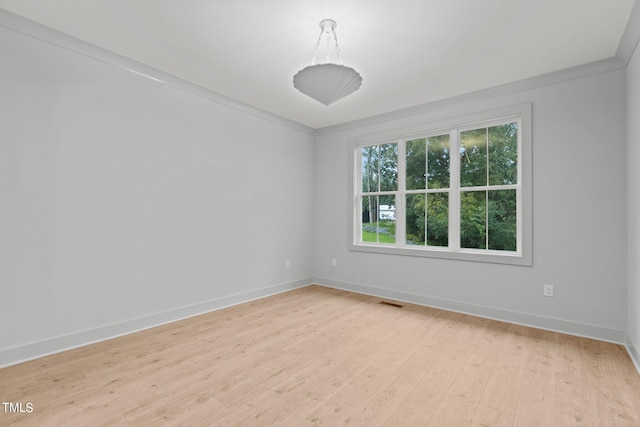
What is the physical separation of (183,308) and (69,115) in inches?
86.2

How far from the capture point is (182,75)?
3.36 m

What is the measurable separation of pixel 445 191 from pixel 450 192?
0.24 ft

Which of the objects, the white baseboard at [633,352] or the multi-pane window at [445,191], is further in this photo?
the multi-pane window at [445,191]

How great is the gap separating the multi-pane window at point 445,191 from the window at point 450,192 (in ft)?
0.03

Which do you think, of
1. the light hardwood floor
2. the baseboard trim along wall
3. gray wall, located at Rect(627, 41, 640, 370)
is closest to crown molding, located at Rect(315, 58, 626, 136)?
gray wall, located at Rect(627, 41, 640, 370)

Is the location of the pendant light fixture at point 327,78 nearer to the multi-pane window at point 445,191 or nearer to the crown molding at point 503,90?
the crown molding at point 503,90

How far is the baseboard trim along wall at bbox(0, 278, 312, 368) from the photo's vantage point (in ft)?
7.94

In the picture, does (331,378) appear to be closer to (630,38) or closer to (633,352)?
(633,352)

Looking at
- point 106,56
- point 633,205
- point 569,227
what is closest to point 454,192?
point 569,227

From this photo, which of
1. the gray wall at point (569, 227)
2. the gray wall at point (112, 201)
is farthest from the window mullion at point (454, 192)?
the gray wall at point (112, 201)

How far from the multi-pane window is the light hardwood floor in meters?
1.13

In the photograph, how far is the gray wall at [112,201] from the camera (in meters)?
2.44

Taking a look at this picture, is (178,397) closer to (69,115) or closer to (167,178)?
(167,178)

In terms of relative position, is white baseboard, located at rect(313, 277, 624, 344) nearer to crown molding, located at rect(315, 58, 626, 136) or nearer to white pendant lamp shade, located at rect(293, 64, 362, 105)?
crown molding, located at rect(315, 58, 626, 136)
